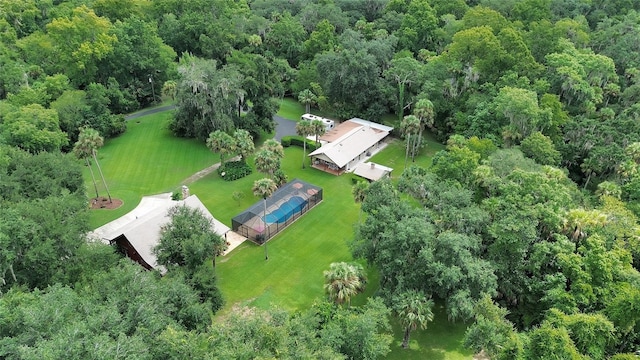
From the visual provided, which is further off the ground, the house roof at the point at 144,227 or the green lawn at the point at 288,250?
the house roof at the point at 144,227

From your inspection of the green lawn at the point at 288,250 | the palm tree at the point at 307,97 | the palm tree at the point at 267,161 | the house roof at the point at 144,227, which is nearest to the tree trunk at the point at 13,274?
the house roof at the point at 144,227

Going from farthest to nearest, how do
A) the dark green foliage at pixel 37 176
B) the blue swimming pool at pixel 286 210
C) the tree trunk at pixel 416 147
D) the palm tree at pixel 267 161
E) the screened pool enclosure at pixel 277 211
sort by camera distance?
the tree trunk at pixel 416 147, the palm tree at pixel 267 161, the blue swimming pool at pixel 286 210, the screened pool enclosure at pixel 277 211, the dark green foliage at pixel 37 176

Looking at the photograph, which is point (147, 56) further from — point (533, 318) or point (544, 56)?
point (533, 318)

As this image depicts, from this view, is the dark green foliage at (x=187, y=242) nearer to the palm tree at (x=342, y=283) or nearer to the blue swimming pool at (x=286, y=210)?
the palm tree at (x=342, y=283)

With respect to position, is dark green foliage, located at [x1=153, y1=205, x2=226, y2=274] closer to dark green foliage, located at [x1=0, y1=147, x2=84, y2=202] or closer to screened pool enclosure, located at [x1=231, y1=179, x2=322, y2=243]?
screened pool enclosure, located at [x1=231, y1=179, x2=322, y2=243]

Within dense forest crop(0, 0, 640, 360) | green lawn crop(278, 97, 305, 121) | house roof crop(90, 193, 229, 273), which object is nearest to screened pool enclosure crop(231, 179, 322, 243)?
house roof crop(90, 193, 229, 273)

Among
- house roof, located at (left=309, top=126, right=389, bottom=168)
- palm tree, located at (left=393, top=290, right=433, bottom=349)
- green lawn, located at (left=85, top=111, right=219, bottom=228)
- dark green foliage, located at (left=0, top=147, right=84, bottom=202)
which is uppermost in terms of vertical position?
dark green foliage, located at (left=0, top=147, right=84, bottom=202)
